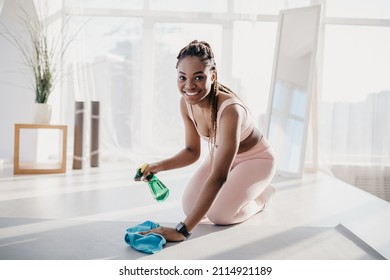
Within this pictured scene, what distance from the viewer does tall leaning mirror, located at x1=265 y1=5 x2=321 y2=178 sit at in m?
3.64

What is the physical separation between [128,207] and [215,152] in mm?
701

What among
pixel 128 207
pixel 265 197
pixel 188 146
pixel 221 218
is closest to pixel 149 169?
pixel 188 146

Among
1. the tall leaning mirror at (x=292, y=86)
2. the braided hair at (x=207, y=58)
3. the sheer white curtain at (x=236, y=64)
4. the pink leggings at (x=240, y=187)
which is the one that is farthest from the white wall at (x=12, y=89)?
the braided hair at (x=207, y=58)

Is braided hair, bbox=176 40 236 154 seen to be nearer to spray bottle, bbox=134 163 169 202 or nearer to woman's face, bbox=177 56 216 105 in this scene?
woman's face, bbox=177 56 216 105

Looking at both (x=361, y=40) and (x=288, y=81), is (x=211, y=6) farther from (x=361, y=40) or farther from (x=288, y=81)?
(x=361, y=40)

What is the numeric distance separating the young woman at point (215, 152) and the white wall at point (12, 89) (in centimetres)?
250

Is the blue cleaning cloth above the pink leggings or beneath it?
beneath

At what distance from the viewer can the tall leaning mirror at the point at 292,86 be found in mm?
3641

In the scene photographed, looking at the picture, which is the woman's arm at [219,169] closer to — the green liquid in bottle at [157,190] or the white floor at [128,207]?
the white floor at [128,207]

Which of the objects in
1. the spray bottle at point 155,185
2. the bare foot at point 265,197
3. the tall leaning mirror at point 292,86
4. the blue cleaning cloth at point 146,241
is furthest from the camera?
the tall leaning mirror at point 292,86

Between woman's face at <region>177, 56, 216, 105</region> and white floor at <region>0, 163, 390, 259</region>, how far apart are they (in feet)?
1.78

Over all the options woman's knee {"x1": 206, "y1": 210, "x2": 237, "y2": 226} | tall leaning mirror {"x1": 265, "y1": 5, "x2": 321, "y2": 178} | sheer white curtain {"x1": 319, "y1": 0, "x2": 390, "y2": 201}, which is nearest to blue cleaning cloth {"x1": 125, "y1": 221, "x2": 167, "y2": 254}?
woman's knee {"x1": 206, "y1": 210, "x2": 237, "y2": 226}

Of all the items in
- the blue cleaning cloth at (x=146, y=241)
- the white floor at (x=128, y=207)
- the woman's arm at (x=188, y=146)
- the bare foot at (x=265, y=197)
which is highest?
the woman's arm at (x=188, y=146)
